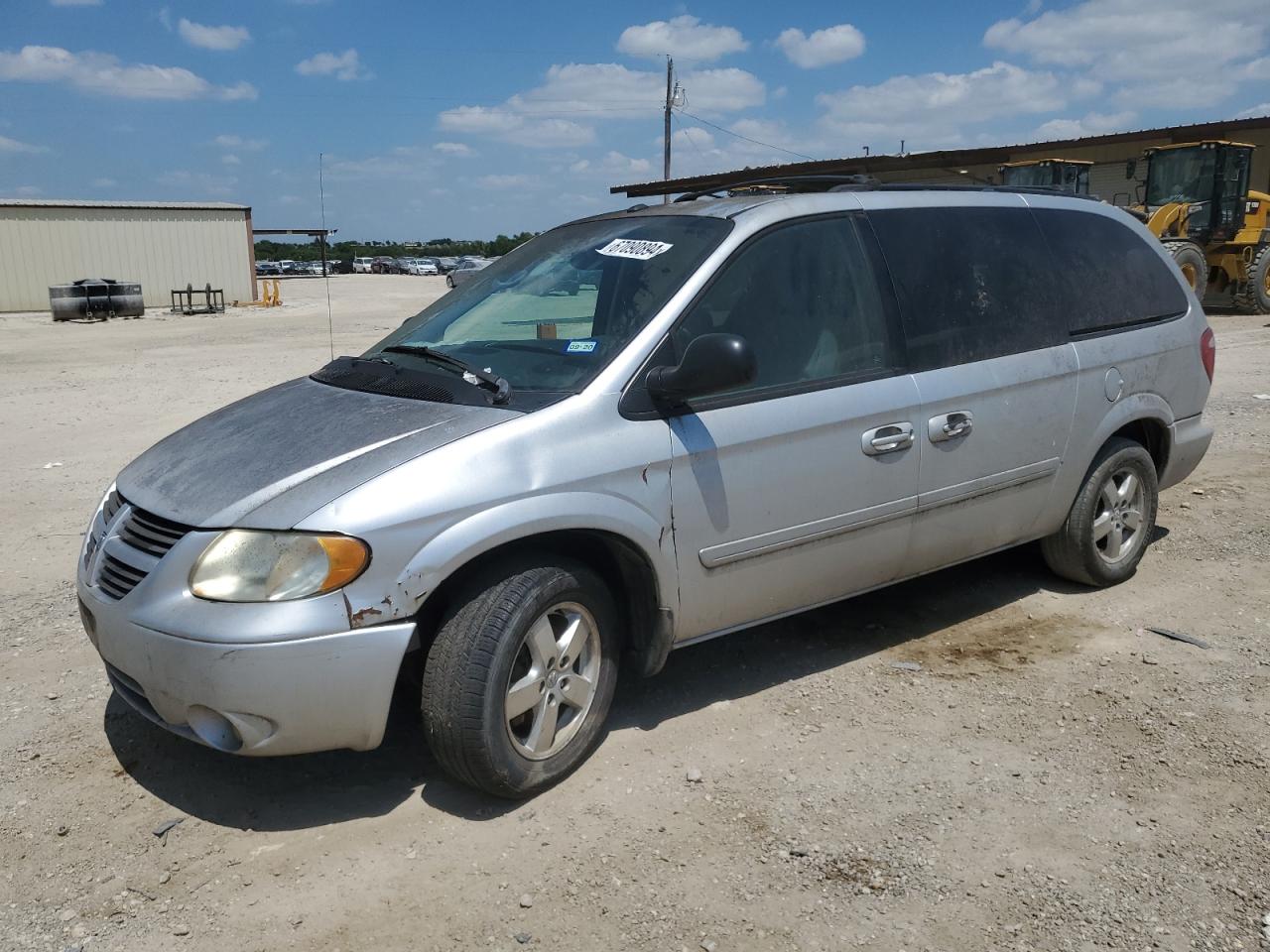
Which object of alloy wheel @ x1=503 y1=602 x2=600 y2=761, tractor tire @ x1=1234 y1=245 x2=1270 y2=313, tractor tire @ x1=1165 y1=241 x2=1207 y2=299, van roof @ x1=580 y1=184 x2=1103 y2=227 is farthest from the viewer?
tractor tire @ x1=1234 y1=245 x2=1270 y2=313

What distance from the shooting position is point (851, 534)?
4.01m

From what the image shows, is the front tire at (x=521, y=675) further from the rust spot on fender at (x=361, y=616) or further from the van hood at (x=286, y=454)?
the van hood at (x=286, y=454)

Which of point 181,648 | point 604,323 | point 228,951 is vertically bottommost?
point 228,951

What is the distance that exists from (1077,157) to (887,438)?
111 ft

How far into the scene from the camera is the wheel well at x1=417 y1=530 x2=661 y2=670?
128 inches

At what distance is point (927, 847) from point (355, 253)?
3396 inches

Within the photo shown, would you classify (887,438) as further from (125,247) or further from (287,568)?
(125,247)

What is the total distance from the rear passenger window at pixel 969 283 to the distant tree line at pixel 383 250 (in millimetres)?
74493

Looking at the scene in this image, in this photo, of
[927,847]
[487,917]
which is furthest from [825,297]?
[487,917]

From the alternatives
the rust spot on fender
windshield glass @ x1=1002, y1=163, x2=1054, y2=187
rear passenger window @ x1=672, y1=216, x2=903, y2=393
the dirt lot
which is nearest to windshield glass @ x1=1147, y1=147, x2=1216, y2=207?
windshield glass @ x1=1002, y1=163, x2=1054, y2=187

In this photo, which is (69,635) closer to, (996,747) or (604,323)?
(604,323)

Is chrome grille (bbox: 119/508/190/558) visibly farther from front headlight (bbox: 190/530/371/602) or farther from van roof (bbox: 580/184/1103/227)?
van roof (bbox: 580/184/1103/227)

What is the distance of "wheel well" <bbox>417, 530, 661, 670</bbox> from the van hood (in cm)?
39

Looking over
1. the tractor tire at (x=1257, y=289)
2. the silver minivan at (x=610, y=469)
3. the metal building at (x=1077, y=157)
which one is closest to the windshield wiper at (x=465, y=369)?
the silver minivan at (x=610, y=469)
